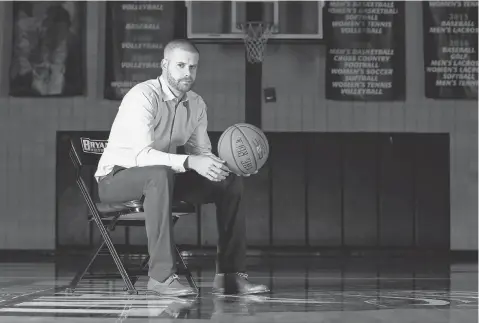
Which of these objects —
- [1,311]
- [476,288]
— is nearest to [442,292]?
[476,288]

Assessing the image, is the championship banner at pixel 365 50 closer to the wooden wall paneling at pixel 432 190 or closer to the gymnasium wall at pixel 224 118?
the gymnasium wall at pixel 224 118

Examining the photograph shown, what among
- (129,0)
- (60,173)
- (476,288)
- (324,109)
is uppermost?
(129,0)

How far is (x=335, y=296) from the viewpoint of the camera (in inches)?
141

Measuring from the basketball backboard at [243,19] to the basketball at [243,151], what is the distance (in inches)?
149

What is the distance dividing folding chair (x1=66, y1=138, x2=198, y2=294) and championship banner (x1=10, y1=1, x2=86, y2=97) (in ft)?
13.1

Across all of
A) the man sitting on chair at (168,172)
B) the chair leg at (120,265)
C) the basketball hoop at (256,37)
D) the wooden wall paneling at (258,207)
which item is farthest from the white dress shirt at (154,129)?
the wooden wall paneling at (258,207)

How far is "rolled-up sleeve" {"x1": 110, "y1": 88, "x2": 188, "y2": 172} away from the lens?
3.52 meters

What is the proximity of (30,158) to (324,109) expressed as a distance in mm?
2611

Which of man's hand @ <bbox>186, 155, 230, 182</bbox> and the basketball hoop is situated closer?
man's hand @ <bbox>186, 155, 230, 182</bbox>

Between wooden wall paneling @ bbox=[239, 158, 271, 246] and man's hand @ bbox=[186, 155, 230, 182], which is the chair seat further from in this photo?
wooden wall paneling @ bbox=[239, 158, 271, 246]

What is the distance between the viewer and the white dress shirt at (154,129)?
3.56m

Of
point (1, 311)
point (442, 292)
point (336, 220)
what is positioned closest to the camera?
point (1, 311)

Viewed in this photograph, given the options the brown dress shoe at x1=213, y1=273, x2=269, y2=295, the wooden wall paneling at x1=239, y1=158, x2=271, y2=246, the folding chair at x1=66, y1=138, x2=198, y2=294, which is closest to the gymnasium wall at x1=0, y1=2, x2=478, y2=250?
the wooden wall paneling at x1=239, y1=158, x2=271, y2=246

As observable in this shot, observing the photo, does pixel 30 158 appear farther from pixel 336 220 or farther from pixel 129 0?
pixel 336 220
